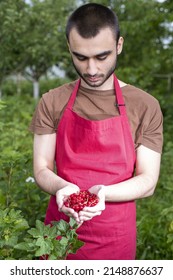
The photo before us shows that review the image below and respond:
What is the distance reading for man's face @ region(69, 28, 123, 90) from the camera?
2432mm

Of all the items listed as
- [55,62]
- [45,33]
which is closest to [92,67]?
[45,33]

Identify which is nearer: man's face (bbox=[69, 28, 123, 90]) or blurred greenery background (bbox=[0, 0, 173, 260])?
man's face (bbox=[69, 28, 123, 90])

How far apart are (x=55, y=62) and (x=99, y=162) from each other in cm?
1385

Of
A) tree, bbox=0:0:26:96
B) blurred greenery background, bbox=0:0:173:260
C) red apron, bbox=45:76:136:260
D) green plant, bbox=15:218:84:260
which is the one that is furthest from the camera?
tree, bbox=0:0:26:96

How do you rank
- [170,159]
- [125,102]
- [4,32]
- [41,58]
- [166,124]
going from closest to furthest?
[125,102] < [170,159] < [166,124] < [4,32] < [41,58]

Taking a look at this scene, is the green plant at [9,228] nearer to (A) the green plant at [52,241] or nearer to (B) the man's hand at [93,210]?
(A) the green plant at [52,241]

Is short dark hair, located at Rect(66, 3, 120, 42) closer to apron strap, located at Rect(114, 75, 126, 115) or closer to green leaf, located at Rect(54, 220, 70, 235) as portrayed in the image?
apron strap, located at Rect(114, 75, 126, 115)

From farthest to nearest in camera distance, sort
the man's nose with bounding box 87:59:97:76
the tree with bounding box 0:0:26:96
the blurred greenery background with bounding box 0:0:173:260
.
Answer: the tree with bounding box 0:0:26:96 → the blurred greenery background with bounding box 0:0:173:260 → the man's nose with bounding box 87:59:97:76

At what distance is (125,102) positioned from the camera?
104 inches

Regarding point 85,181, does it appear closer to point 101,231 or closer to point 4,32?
point 101,231

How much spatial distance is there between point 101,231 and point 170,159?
501 cm

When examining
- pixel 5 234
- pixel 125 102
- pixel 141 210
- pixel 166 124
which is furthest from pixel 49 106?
pixel 166 124

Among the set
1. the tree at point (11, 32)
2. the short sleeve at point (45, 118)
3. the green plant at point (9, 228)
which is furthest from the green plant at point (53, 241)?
the tree at point (11, 32)

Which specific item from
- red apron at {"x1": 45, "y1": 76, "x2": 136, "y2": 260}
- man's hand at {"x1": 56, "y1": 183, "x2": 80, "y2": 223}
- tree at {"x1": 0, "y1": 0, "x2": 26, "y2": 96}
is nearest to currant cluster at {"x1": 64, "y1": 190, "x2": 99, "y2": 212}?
man's hand at {"x1": 56, "y1": 183, "x2": 80, "y2": 223}
